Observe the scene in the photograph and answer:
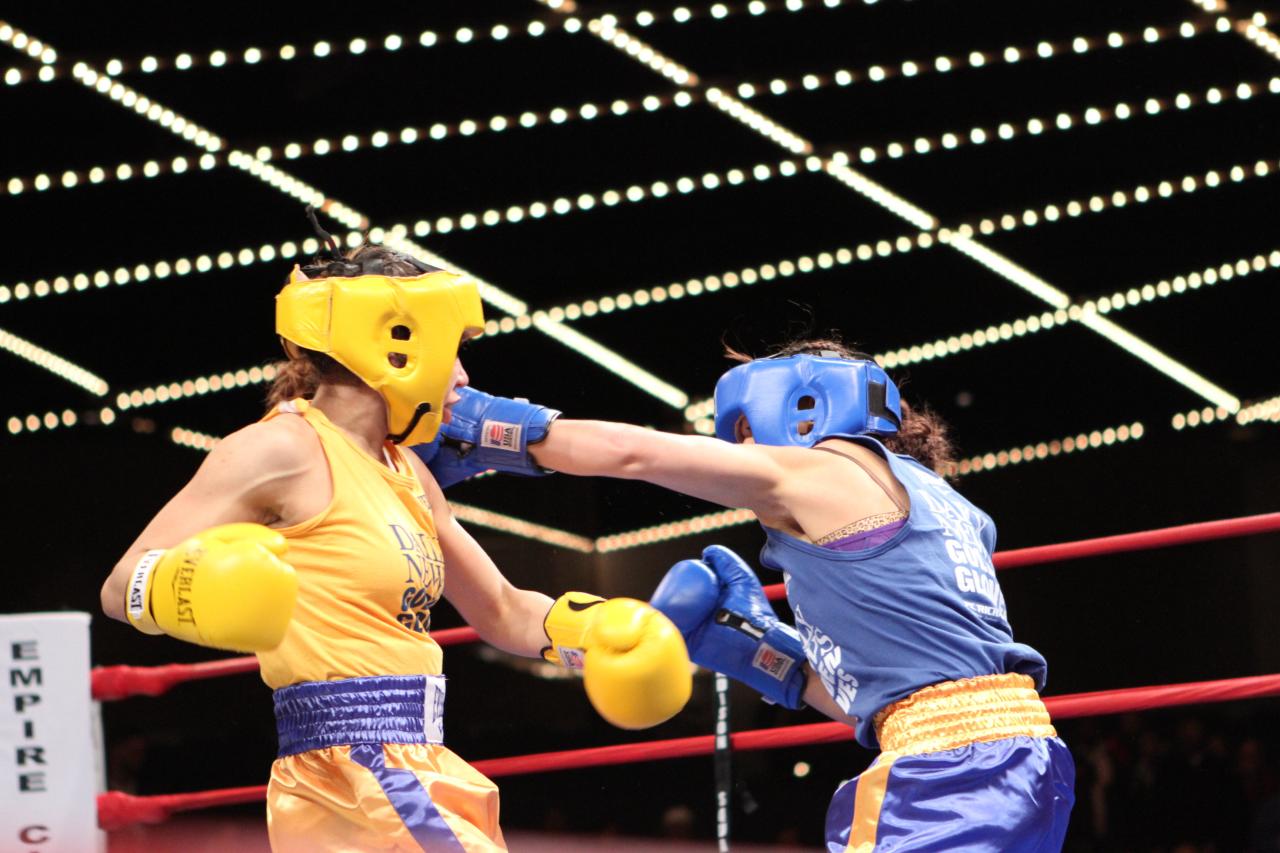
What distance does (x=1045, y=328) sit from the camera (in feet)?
29.2

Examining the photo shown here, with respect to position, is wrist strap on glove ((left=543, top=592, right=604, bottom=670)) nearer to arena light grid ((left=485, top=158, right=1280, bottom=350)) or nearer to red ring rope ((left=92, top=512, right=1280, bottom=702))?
red ring rope ((left=92, top=512, right=1280, bottom=702))

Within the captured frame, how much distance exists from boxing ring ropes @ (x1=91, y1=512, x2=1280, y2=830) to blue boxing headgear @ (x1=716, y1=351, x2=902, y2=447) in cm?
52

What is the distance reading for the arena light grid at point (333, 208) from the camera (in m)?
5.76

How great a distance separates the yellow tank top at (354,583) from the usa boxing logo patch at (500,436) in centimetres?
38

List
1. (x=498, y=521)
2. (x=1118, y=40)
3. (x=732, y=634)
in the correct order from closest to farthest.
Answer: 1. (x=732, y=634)
2. (x=1118, y=40)
3. (x=498, y=521)

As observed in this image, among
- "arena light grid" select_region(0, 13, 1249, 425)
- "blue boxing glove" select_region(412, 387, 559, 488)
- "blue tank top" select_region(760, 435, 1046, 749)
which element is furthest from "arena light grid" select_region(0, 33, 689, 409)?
"blue tank top" select_region(760, 435, 1046, 749)

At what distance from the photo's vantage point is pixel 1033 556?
294 cm

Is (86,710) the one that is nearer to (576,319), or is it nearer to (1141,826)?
(1141,826)

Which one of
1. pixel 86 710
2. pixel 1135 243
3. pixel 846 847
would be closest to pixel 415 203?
pixel 1135 243

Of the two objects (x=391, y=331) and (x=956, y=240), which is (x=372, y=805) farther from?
(x=956, y=240)

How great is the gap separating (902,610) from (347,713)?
833mm

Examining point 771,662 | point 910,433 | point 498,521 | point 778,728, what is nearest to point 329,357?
point 771,662

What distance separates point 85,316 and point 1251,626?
22.4 ft

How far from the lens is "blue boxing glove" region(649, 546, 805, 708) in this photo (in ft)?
8.43
